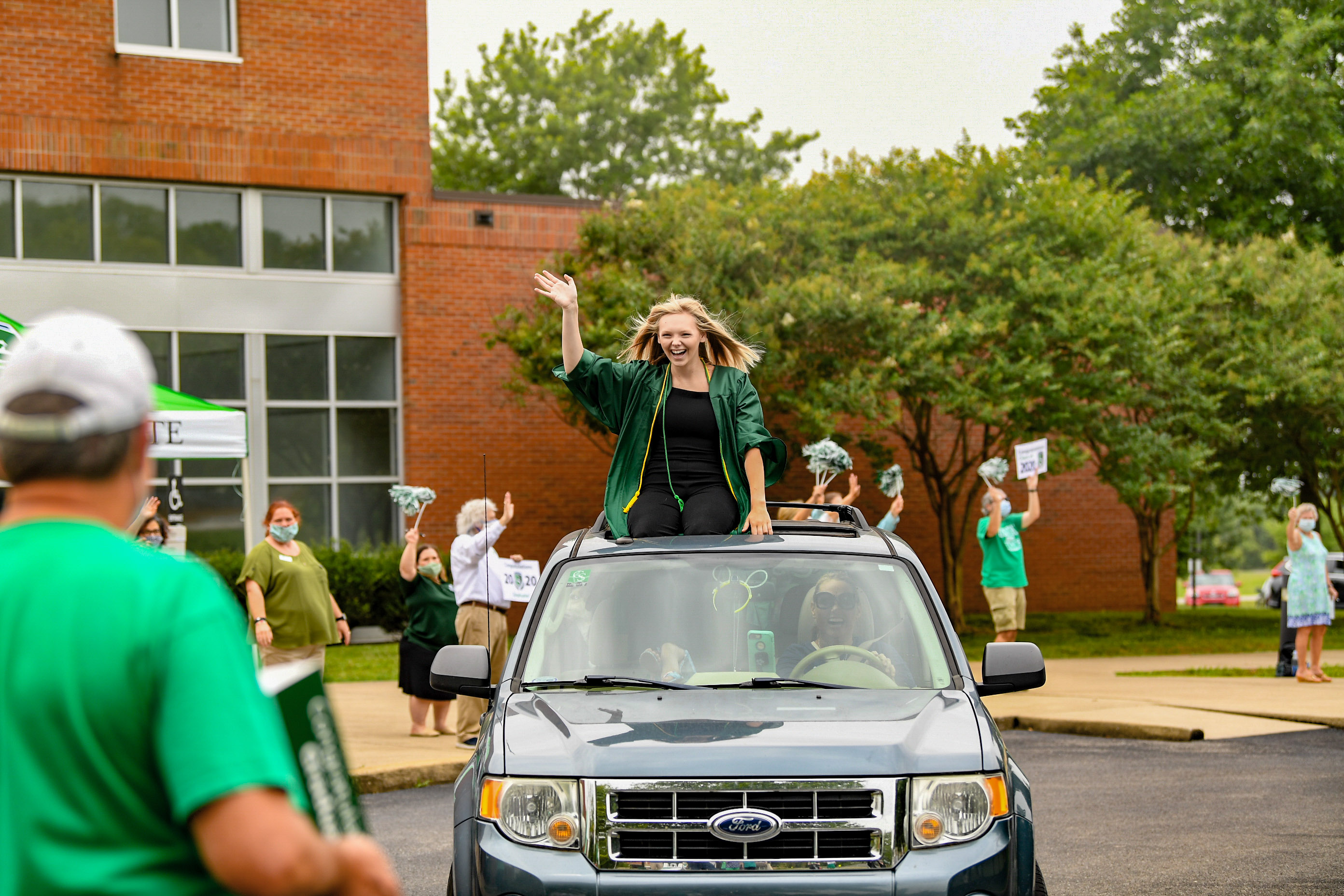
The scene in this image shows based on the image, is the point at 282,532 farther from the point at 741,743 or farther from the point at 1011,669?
the point at 741,743

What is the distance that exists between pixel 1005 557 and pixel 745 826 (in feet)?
35.8

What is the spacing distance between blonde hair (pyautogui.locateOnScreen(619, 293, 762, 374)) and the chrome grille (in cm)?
263

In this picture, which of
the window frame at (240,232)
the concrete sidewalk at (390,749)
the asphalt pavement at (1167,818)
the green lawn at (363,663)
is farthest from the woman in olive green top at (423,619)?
the window frame at (240,232)

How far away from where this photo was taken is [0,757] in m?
1.75

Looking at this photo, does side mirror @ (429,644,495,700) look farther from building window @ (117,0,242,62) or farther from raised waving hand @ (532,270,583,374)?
building window @ (117,0,242,62)

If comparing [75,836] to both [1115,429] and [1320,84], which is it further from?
[1320,84]

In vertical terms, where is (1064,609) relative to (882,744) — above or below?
below

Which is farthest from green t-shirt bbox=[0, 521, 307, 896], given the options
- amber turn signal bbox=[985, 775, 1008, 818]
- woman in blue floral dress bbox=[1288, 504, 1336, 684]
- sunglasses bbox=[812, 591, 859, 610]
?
woman in blue floral dress bbox=[1288, 504, 1336, 684]

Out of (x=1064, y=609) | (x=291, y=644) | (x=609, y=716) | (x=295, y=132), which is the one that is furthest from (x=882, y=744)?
(x=1064, y=609)

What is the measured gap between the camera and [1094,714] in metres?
12.9

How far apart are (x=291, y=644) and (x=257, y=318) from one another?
46.0 ft

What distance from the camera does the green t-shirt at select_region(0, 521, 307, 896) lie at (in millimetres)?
1722

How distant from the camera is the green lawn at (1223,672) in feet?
55.5

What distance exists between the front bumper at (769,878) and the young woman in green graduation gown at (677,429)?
2144 mm
